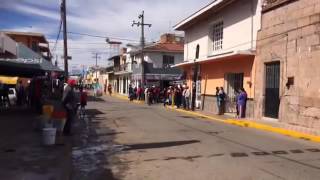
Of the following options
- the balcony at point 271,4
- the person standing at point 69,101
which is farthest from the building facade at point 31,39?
the person standing at point 69,101

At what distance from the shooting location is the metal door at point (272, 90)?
952 inches

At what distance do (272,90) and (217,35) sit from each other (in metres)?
10.6

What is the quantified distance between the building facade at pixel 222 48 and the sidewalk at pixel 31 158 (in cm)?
1376

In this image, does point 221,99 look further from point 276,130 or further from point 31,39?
point 31,39

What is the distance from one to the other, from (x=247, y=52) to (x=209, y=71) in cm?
848

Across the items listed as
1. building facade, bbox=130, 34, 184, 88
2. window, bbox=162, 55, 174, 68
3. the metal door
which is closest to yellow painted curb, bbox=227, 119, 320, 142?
the metal door

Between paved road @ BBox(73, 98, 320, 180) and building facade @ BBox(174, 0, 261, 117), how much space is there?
987 cm

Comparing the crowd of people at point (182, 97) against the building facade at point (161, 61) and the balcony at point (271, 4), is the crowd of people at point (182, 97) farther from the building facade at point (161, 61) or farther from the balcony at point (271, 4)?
the building facade at point (161, 61)

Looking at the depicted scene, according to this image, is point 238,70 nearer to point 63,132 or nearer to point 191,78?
point 191,78

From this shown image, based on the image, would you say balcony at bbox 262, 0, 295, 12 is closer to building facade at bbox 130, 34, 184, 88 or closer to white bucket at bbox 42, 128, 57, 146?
white bucket at bbox 42, 128, 57, 146

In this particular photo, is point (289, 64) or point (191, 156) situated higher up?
point (289, 64)

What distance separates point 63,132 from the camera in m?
17.0

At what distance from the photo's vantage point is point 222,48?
3284 centimetres

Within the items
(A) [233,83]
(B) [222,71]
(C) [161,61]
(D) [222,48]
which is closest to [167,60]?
(C) [161,61]
